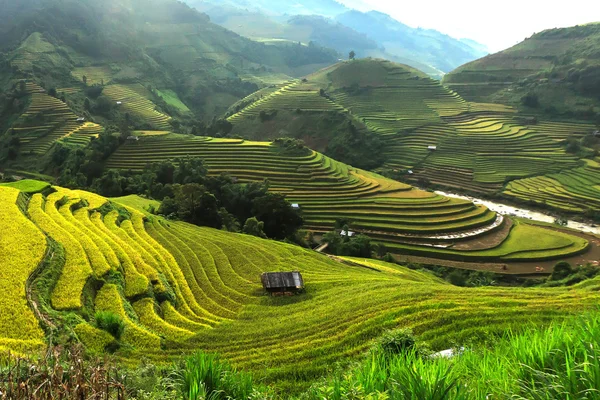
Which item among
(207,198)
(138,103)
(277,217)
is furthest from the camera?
(138,103)

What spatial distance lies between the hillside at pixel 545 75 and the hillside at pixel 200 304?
75.1 metres

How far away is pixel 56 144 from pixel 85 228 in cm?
4250

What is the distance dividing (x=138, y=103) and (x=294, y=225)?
210 ft

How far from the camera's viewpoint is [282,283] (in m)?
14.6

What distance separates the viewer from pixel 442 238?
35688mm

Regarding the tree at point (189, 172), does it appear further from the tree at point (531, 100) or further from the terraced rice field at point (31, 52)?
the tree at point (531, 100)

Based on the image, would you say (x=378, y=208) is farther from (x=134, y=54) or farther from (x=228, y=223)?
(x=134, y=54)

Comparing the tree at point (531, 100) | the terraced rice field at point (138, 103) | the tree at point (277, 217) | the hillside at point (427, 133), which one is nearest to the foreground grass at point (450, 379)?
the tree at point (277, 217)

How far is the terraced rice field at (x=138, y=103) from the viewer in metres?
75.9

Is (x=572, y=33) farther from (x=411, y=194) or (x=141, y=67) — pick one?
(x=141, y=67)

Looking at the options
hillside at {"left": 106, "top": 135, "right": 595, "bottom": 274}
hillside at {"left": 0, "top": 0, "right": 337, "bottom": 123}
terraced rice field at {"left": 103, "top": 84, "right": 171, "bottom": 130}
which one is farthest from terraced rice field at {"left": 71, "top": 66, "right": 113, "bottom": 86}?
hillside at {"left": 106, "top": 135, "right": 595, "bottom": 274}

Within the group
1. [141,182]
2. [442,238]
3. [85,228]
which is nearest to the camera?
[85,228]

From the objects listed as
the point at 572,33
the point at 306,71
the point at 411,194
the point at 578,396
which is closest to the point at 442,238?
the point at 411,194

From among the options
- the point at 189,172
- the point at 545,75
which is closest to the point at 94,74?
the point at 189,172
